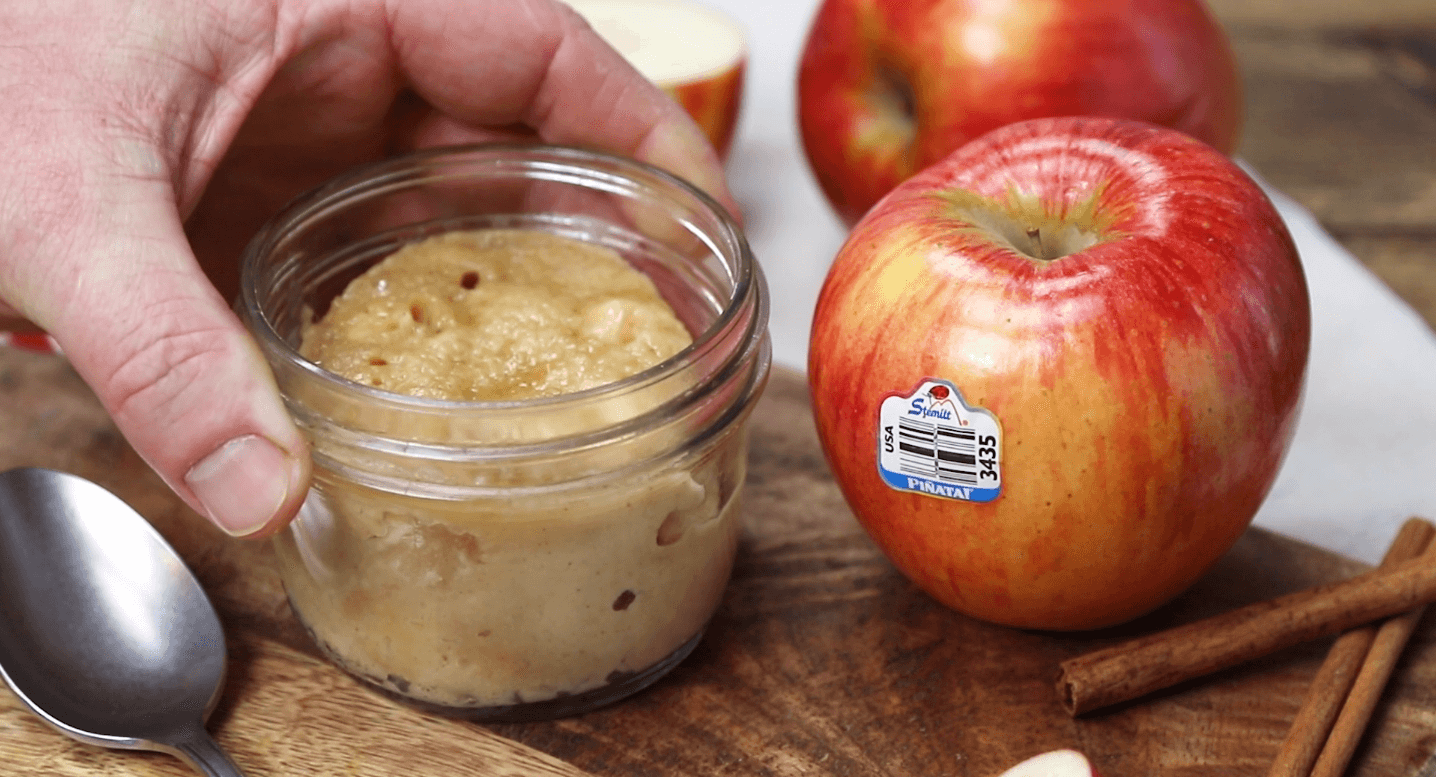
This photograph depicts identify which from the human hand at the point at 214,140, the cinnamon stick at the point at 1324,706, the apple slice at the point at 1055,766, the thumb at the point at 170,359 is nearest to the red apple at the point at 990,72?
the human hand at the point at 214,140

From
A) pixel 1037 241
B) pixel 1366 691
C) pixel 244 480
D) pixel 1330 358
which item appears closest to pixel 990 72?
pixel 1037 241

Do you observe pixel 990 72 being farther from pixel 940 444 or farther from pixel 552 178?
pixel 940 444

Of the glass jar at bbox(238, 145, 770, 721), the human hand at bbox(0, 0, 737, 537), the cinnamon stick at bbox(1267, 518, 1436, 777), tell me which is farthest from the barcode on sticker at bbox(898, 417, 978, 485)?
the human hand at bbox(0, 0, 737, 537)

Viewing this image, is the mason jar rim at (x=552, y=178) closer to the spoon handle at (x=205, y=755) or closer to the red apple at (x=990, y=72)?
the spoon handle at (x=205, y=755)

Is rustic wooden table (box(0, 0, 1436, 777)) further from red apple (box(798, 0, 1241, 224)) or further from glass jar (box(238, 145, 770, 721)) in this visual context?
red apple (box(798, 0, 1241, 224))

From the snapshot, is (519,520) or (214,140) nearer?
(519,520)
